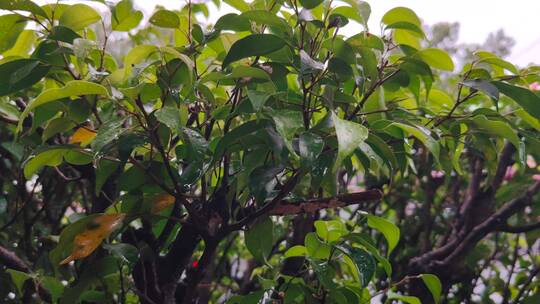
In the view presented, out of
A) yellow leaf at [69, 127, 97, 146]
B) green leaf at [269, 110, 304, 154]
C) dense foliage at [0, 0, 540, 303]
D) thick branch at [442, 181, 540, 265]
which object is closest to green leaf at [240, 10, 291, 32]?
dense foliage at [0, 0, 540, 303]

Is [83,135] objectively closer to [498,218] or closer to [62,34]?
[62,34]

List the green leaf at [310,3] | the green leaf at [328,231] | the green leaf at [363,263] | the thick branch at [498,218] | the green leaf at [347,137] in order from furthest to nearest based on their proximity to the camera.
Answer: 1. the thick branch at [498,218]
2. the green leaf at [328,231]
3. the green leaf at [363,263]
4. the green leaf at [310,3]
5. the green leaf at [347,137]

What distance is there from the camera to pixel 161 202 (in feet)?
2.22

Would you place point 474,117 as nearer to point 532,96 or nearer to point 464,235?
point 532,96

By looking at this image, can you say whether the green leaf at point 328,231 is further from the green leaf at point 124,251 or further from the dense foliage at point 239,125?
the green leaf at point 124,251

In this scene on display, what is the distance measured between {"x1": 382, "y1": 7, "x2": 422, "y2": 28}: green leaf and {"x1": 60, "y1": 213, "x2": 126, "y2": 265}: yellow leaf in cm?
37

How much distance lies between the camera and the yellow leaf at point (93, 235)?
0.62 m

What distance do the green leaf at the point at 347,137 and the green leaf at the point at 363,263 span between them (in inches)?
9.6

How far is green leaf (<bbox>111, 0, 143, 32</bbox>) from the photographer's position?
26.8 inches

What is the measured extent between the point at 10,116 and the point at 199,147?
0.39 metres

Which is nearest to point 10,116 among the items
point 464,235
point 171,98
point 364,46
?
point 171,98

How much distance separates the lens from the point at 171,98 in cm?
60

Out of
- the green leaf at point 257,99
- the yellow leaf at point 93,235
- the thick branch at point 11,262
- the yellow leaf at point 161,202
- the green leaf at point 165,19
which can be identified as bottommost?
the thick branch at point 11,262

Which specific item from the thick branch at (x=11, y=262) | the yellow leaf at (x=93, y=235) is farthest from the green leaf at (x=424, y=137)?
the thick branch at (x=11, y=262)
